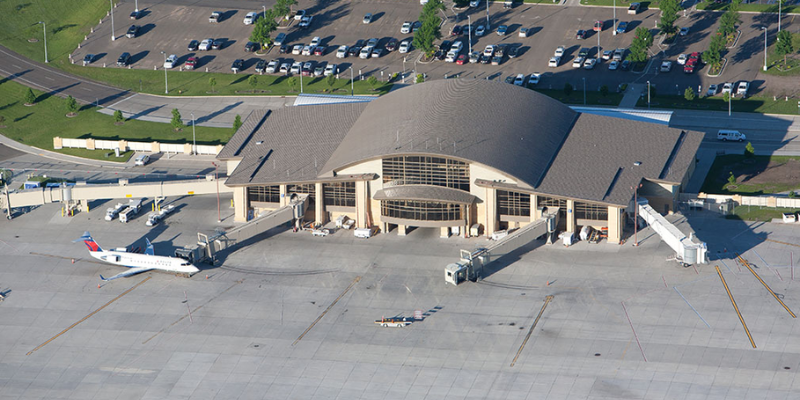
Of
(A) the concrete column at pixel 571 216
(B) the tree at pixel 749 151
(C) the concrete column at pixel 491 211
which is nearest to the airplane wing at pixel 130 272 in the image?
(C) the concrete column at pixel 491 211

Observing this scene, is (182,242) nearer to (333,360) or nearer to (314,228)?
(314,228)

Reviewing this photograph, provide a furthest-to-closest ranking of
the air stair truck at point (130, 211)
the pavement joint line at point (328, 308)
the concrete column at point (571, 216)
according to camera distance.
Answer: the air stair truck at point (130, 211), the concrete column at point (571, 216), the pavement joint line at point (328, 308)

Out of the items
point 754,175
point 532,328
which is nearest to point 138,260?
point 532,328

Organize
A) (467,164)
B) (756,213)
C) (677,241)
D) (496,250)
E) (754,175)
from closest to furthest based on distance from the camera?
(677,241) → (496,250) → (467,164) → (756,213) → (754,175)

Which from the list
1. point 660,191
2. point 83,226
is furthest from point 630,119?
point 83,226

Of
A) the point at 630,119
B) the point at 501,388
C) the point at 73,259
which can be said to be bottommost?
the point at 501,388

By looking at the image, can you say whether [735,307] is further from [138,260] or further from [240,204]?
[138,260]

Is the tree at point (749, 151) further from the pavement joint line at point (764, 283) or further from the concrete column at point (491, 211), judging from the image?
the concrete column at point (491, 211)
